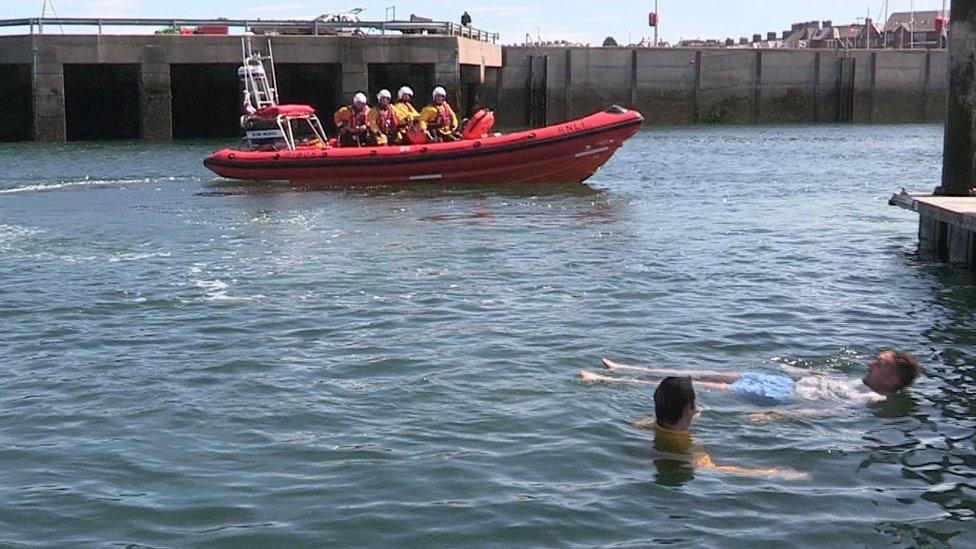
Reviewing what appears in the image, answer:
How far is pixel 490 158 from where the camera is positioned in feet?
70.6

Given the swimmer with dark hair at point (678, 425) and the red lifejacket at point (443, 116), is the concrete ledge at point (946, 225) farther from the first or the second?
the red lifejacket at point (443, 116)

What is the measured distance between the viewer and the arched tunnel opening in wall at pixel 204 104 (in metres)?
39.4

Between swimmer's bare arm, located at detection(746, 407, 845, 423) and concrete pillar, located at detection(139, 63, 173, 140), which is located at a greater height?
concrete pillar, located at detection(139, 63, 173, 140)

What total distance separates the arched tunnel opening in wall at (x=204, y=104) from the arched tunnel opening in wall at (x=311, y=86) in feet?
5.21

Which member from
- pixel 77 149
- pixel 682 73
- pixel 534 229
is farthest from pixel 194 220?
pixel 682 73

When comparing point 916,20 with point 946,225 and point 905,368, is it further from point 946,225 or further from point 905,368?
point 905,368

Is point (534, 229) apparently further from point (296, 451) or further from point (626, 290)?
point (296, 451)

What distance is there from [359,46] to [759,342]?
88.1 ft

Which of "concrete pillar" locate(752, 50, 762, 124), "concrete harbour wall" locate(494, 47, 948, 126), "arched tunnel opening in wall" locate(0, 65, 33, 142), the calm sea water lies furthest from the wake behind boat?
"concrete pillar" locate(752, 50, 762, 124)

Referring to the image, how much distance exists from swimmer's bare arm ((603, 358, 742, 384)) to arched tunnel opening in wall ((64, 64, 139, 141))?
32.4m

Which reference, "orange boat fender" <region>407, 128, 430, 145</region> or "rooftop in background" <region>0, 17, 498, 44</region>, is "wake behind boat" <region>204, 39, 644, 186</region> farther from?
"rooftop in background" <region>0, 17, 498, 44</region>

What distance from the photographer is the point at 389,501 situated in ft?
20.7

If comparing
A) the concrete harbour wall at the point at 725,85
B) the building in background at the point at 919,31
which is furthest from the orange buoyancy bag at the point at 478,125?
the building in background at the point at 919,31

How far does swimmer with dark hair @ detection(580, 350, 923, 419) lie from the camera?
767 cm
